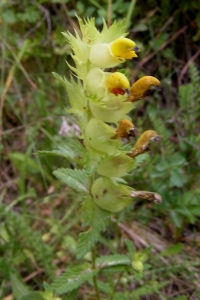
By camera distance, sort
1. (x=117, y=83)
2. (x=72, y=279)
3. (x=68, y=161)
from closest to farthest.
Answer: (x=117, y=83), (x=72, y=279), (x=68, y=161)

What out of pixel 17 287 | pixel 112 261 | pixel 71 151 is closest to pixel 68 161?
pixel 17 287

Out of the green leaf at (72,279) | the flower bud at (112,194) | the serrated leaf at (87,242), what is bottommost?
the green leaf at (72,279)

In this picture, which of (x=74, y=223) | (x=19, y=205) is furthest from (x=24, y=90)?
(x=74, y=223)

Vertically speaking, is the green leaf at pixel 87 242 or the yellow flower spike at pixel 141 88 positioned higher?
the yellow flower spike at pixel 141 88

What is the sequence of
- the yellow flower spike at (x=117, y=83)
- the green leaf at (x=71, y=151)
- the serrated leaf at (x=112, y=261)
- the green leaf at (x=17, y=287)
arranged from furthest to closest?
the green leaf at (x=17, y=287), the serrated leaf at (x=112, y=261), the green leaf at (x=71, y=151), the yellow flower spike at (x=117, y=83)

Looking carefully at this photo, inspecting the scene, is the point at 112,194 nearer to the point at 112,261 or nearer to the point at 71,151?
the point at 71,151

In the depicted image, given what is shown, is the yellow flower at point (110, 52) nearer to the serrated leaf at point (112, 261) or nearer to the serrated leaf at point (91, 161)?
the serrated leaf at point (91, 161)

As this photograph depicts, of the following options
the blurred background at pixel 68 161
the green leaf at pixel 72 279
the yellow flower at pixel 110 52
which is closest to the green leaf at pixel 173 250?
the blurred background at pixel 68 161
